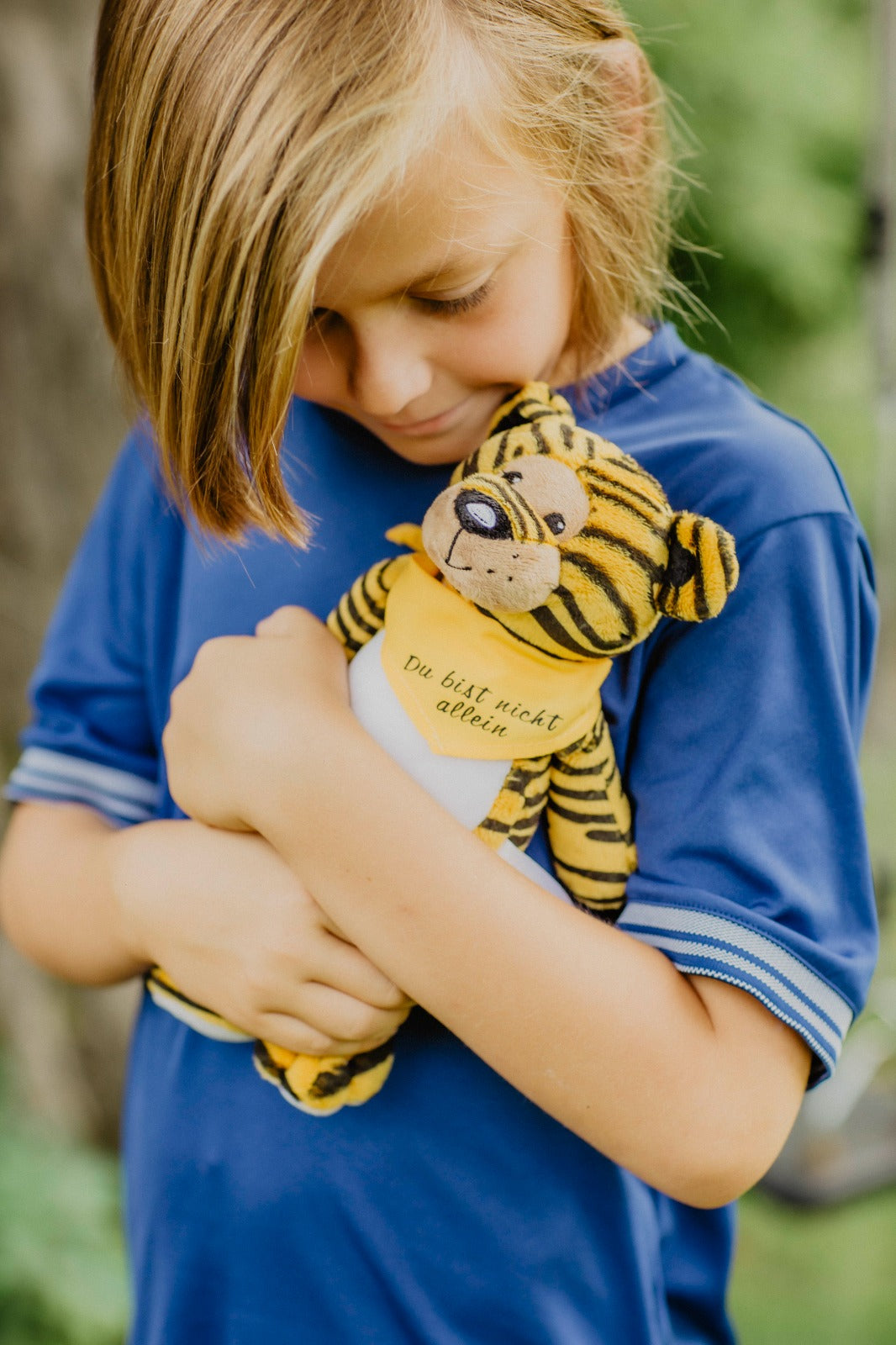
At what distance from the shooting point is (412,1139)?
2.90ft

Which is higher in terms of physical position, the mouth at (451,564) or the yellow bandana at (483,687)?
the mouth at (451,564)

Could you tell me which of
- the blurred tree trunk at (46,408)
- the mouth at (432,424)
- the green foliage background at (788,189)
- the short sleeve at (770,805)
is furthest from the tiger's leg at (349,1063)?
the green foliage background at (788,189)

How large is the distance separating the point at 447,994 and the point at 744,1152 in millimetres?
246

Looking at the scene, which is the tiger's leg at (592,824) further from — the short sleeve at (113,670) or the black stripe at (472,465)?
the short sleeve at (113,670)

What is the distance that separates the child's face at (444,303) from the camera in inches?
29.4

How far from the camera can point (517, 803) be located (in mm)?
795

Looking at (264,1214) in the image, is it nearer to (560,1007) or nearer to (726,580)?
(560,1007)

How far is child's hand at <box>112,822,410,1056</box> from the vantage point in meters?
0.81

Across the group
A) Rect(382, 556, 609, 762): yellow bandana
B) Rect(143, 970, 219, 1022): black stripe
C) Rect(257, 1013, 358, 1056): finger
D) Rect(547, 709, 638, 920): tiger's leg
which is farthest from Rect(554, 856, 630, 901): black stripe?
Rect(143, 970, 219, 1022): black stripe

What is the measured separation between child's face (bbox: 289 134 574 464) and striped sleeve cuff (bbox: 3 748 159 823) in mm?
450

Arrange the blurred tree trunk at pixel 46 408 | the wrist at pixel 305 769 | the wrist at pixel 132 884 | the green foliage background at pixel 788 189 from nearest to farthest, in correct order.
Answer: the wrist at pixel 305 769 < the wrist at pixel 132 884 < the blurred tree trunk at pixel 46 408 < the green foliage background at pixel 788 189

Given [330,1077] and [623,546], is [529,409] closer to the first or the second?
[623,546]

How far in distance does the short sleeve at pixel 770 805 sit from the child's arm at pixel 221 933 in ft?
0.71

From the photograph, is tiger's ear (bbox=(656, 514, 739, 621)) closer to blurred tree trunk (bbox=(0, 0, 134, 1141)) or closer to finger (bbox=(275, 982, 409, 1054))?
finger (bbox=(275, 982, 409, 1054))
